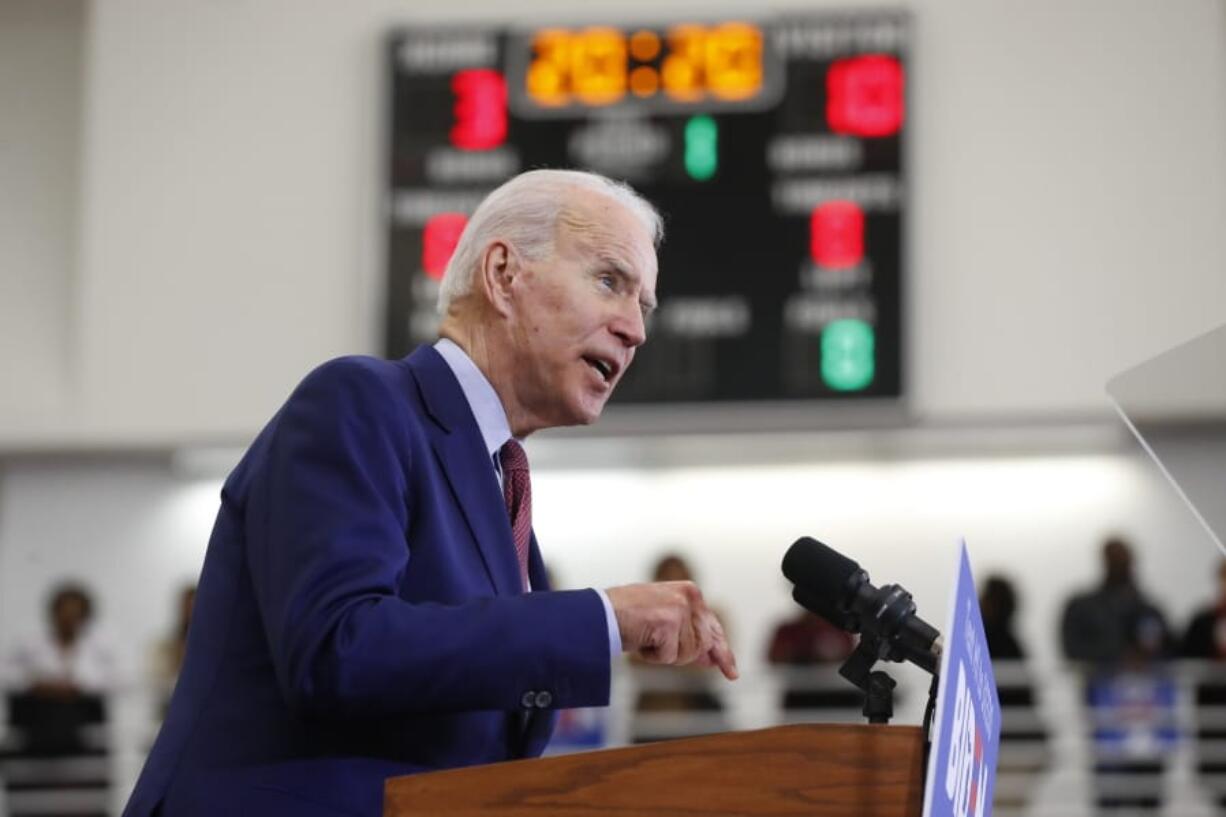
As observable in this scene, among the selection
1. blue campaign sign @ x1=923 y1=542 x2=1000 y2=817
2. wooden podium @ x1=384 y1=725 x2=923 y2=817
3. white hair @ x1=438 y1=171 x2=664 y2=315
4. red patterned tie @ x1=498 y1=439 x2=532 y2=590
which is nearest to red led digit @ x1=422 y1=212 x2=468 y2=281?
white hair @ x1=438 y1=171 x2=664 y2=315

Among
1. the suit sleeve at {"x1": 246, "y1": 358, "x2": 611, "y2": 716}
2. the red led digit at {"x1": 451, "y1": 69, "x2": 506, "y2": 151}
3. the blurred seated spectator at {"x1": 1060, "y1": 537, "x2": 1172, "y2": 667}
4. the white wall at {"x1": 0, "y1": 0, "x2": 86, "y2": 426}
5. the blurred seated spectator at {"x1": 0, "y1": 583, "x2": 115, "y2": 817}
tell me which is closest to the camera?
the suit sleeve at {"x1": 246, "y1": 358, "x2": 611, "y2": 716}

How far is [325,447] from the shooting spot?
6.65ft

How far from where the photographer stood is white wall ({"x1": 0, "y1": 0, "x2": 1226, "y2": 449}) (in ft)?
28.8

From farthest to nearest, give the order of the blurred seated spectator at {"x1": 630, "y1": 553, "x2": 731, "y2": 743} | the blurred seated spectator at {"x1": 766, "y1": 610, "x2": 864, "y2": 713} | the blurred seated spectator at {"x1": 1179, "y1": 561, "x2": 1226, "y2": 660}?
1. the blurred seated spectator at {"x1": 766, "y1": 610, "x2": 864, "y2": 713}
2. the blurred seated spectator at {"x1": 1179, "y1": 561, "x2": 1226, "y2": 660}
3. the blurred seated spectator at {"x1": 630, "y1": 553, "x2": 731, "y2": 743}

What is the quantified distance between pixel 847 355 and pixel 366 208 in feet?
7.13

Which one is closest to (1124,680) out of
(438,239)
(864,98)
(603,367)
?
(864,98)

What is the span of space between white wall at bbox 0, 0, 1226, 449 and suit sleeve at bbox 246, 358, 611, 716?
21.4 ft

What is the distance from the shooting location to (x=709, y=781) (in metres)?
1.79

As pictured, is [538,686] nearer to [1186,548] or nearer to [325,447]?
[325,447]

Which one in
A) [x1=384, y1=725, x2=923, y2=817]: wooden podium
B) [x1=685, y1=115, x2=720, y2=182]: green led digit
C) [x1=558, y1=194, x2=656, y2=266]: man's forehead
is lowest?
[x1=384, y1=725, x2=923, y2=817]: wooden podium

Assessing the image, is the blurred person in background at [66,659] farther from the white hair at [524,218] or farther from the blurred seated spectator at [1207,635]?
the white hair at [524,218]

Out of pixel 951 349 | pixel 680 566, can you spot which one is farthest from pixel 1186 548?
pixel 680 566

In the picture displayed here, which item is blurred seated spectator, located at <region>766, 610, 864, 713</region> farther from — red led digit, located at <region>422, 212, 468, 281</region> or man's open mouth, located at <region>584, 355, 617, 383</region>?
man's open mouth, located at <region>584, 355, 617, 383</region>

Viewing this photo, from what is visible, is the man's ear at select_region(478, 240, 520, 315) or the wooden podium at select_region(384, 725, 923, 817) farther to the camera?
the man's ear at select_region(478, 240, 520, 315)
